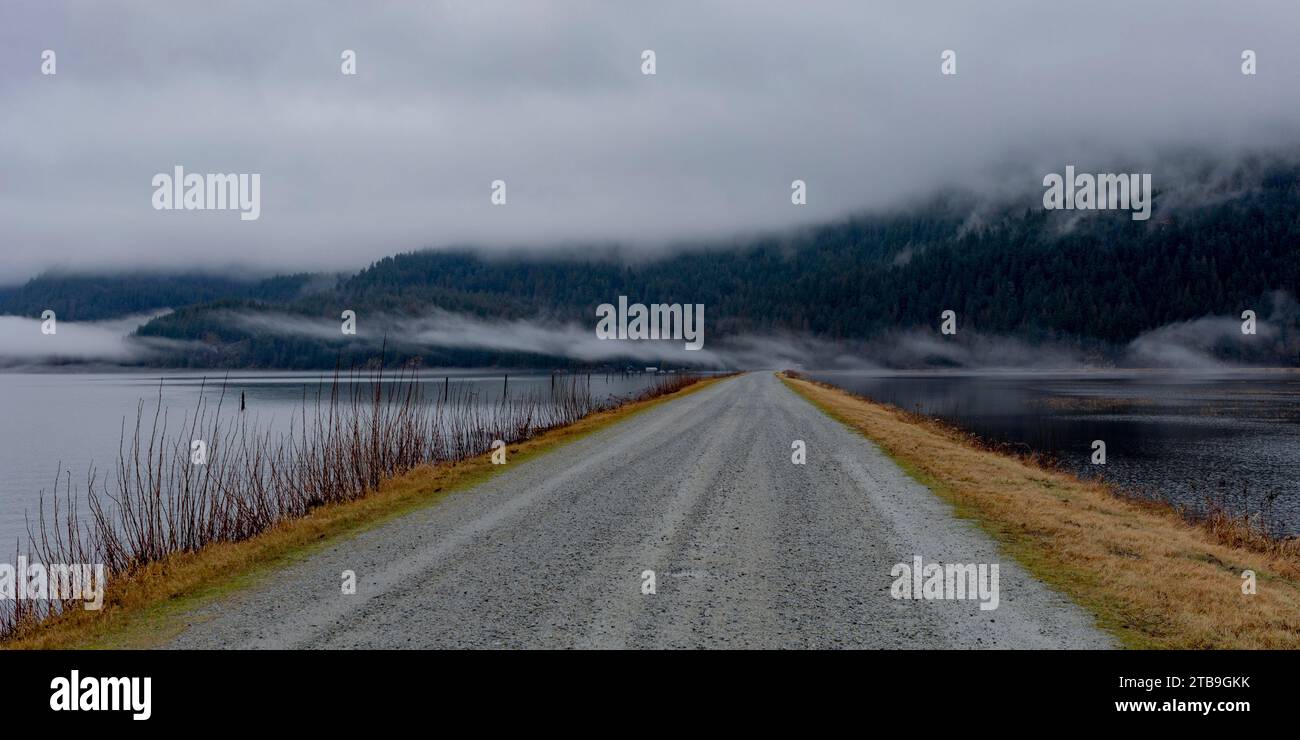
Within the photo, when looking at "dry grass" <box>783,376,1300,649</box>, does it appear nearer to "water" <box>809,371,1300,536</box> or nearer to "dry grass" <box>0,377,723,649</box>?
"water" <box>809,371,1300,536</box>

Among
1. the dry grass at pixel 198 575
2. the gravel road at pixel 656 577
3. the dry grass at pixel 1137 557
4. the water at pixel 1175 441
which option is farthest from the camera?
the water at pixel 1175 441

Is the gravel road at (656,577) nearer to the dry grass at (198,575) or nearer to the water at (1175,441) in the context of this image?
the dry grass at (198,575)

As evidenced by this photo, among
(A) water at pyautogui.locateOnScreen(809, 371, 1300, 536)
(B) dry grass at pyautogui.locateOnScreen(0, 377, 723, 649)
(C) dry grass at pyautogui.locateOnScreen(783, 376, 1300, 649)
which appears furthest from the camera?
(A) water at pyautogui.locateOnScreen(809, 371, 1300, 536)

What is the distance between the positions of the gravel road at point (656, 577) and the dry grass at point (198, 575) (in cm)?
50

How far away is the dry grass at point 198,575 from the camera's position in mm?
9531

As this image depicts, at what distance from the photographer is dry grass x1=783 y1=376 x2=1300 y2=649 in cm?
925

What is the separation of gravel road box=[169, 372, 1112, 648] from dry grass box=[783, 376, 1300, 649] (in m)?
0.60

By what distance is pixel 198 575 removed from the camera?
475 inches

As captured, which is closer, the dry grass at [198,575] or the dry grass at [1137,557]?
the dry grass at [1137,557]

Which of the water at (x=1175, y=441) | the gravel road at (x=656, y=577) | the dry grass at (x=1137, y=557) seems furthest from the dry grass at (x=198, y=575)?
the water at (x=1175, y=441)

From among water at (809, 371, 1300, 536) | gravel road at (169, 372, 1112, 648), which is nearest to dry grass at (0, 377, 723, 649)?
gravel road at (169, 372, 1112, 648)
